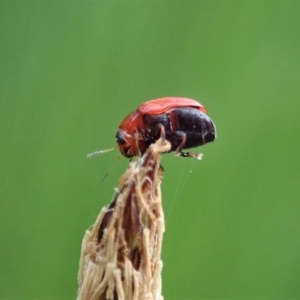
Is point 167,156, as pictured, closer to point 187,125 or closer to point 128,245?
point 187,125

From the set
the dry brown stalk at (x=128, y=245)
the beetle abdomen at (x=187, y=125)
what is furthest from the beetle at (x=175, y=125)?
the dry brown stalk at (x=128, y=245)

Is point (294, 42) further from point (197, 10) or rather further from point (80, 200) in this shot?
point (80, 200)

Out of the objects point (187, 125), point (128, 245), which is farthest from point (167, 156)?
point (128, 245)

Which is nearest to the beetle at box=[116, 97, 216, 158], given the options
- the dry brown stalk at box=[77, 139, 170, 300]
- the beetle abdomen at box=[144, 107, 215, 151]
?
the beetle abdomen at box=[144, 107, 215, 151]

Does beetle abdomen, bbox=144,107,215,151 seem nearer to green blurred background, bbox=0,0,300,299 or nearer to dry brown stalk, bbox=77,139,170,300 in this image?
dry brown stalk, bbox=77,139,170,300

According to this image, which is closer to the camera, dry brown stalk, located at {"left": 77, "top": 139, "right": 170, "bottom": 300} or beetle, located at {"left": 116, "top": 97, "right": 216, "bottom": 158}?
dry brown stalk, located at {"left": 77, "top": 139, "right": 170, "bottom": 300}

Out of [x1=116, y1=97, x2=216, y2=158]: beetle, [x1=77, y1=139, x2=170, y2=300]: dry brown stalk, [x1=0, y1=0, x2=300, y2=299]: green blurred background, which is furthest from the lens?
[x1=0, y1=0, x2=300, y2=299]: green blurred background

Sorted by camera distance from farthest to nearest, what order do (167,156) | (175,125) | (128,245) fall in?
(167,156), (175,125), (128,245)
